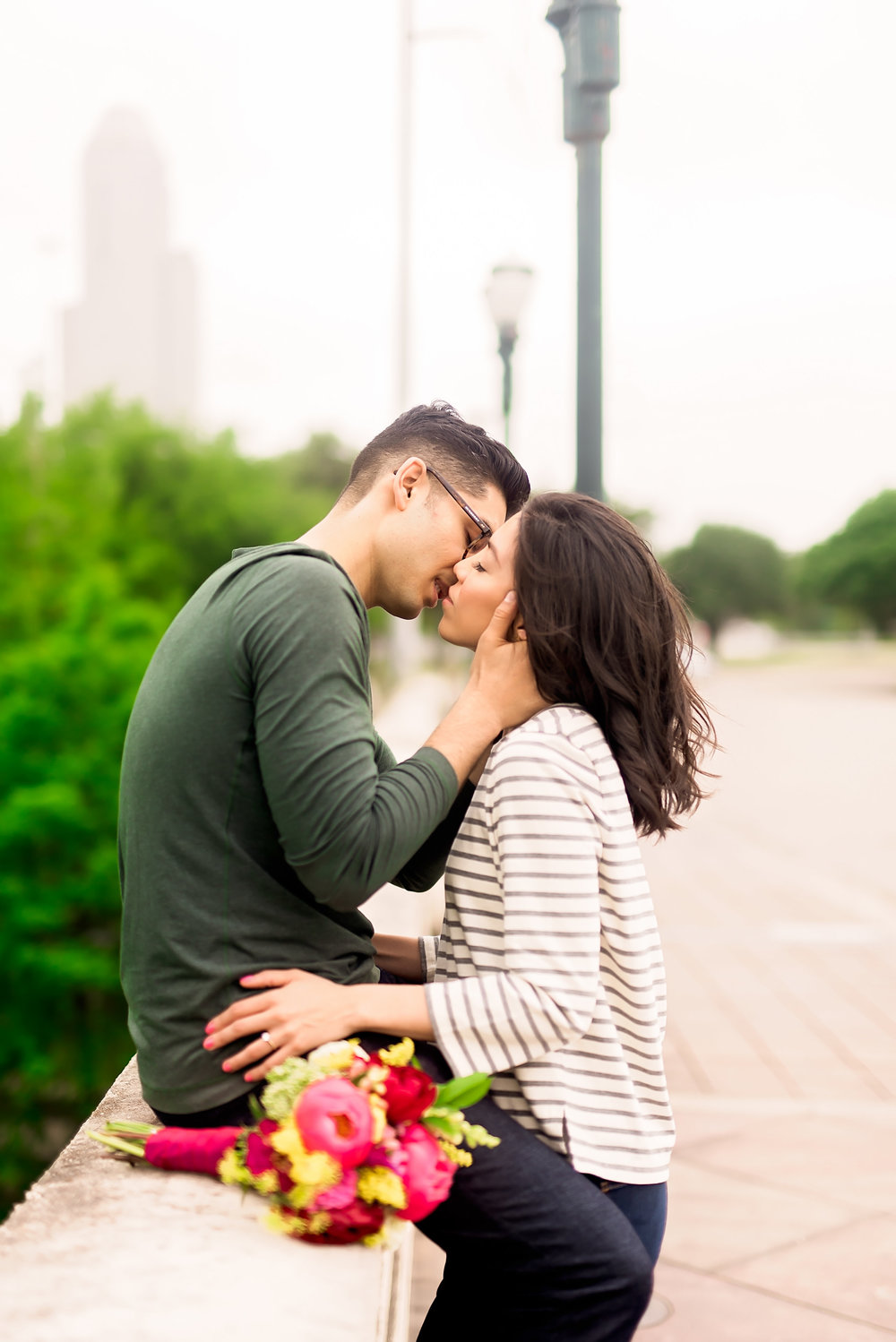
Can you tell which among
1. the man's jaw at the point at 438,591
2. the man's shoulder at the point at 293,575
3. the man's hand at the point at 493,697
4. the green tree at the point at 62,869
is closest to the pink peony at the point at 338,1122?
the man's hand at the point at 493,697

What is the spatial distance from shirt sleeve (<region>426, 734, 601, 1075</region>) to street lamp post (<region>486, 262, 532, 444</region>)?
8831 mm

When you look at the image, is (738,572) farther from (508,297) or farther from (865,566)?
(508,297)

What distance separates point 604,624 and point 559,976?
60cm

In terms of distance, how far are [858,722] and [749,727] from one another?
302 cm

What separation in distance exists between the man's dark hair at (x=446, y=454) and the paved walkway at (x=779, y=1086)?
7.77 feet

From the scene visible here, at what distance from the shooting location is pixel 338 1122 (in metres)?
1.79

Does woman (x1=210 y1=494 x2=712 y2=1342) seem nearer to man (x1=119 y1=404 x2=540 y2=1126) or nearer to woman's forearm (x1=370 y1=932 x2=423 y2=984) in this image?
man (x1=119 y1=404 x2=540 y2=1126)

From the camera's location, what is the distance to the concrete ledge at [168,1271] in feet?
5.45

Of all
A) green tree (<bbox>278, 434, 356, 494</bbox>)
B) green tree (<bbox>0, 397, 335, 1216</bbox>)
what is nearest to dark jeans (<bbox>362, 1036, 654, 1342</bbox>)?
green tree (<bbox>0, 397, 335, 1216</bbox>)

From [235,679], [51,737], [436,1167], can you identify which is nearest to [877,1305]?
[436,1167]

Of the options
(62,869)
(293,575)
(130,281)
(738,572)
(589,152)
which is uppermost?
(130,281)

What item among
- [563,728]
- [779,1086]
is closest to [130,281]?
[779,1086]

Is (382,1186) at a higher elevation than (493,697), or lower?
lower

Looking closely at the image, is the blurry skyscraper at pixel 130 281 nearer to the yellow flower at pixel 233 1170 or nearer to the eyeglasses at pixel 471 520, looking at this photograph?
the eyeglasses at pixel 471 520
